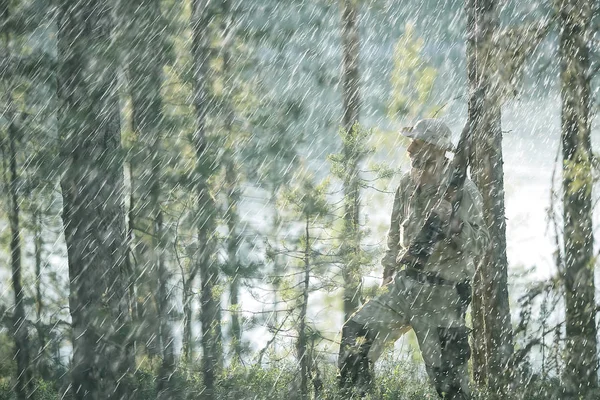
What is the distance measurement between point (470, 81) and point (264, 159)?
235 cm

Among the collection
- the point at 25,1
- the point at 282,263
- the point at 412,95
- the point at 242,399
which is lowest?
the point at 242,399

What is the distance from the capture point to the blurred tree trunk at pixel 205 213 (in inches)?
179

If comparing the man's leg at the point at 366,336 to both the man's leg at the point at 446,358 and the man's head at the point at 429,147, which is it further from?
the man's head at the point at 429,147

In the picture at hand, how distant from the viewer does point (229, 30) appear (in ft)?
17.1

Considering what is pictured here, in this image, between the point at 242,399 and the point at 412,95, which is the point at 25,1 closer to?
the point at 242,399

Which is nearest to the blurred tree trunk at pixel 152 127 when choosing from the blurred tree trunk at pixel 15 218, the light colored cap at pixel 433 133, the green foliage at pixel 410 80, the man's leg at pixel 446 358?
the blurred tree trunk at pixel 15 218

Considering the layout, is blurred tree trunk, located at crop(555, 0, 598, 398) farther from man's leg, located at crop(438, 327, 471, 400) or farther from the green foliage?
the green foliage

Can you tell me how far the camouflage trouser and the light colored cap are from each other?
1.00m

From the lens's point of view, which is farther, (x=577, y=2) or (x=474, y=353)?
(x=474, y=353)

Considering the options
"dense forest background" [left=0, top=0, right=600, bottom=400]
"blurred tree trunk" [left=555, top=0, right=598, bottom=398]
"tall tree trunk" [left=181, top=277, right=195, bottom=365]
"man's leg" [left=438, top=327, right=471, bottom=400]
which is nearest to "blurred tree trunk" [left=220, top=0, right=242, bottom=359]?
"dense forest background" [left=0, top=0, right=600, bottom=400]

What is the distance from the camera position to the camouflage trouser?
4.66 meters

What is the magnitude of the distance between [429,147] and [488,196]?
2045 millimetres

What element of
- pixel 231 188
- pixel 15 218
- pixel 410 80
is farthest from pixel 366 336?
pixel 410 80

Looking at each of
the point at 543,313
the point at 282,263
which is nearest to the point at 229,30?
the point at 282,263
